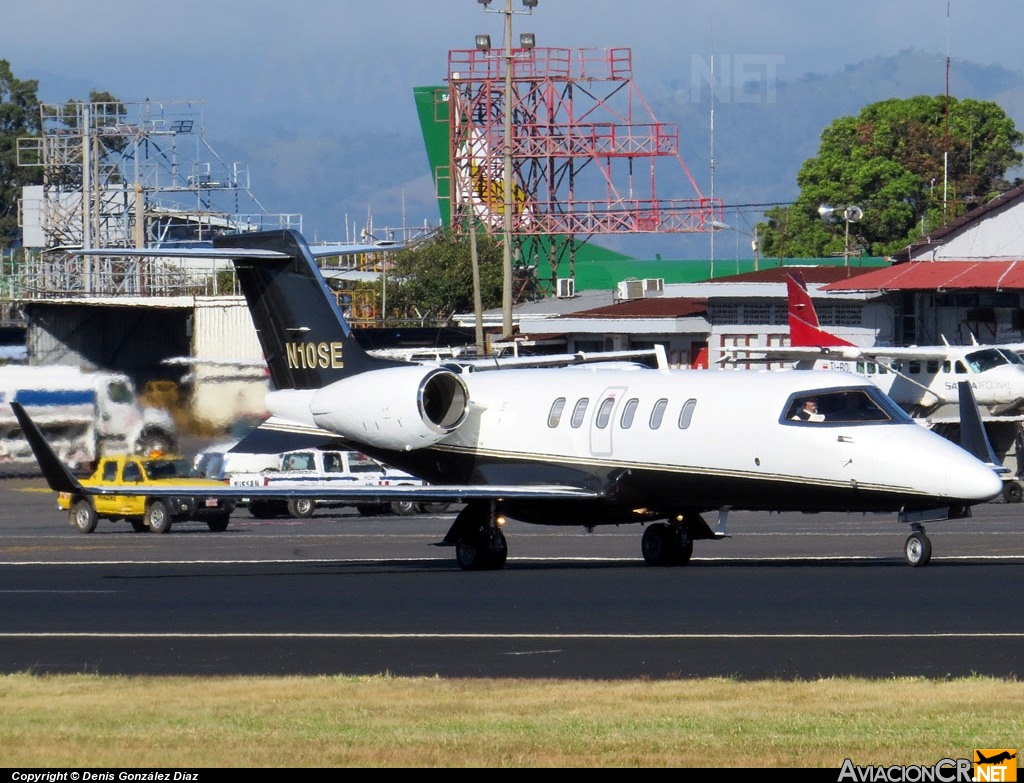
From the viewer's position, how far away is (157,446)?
42.8m

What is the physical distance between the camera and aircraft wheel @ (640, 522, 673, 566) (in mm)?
24094

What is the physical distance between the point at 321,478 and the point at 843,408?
2185 cm

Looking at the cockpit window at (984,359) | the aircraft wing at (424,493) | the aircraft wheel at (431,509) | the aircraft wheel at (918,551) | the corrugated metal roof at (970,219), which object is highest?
the corrugated metal roof at (970,219)

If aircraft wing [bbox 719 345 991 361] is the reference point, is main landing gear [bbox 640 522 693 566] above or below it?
below

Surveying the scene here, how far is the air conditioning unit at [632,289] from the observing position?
67938 mm

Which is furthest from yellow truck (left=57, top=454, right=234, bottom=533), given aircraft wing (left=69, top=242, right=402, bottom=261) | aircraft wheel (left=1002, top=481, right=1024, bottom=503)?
aircraft wheel (left=1002, top=481, right=1024, bottom=503)

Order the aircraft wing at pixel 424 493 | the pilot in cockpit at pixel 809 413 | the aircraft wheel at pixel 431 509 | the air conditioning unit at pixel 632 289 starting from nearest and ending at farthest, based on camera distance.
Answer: the pilot in cockpit at pixel 809 413 → the aircraft wing at pixel 424 493 → the aircraft wheel at pixel 431 509 → the air conditioning unit at pixel 632 289

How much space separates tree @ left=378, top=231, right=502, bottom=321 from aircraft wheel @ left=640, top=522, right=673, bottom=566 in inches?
1984

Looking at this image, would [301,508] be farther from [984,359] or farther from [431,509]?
[984,359]

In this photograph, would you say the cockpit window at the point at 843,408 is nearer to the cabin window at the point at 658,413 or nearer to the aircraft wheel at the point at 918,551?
the aircraft wheel at the point at 918,551

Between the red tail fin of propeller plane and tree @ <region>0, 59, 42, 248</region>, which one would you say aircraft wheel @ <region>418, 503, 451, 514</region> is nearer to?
the red tail fin of propeller plane

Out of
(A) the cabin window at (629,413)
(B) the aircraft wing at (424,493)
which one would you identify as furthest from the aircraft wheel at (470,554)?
(A) the cabin window at (629,413)

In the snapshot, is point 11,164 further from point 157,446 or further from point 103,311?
point 157,446

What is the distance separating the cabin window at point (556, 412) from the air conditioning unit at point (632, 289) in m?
43.1
